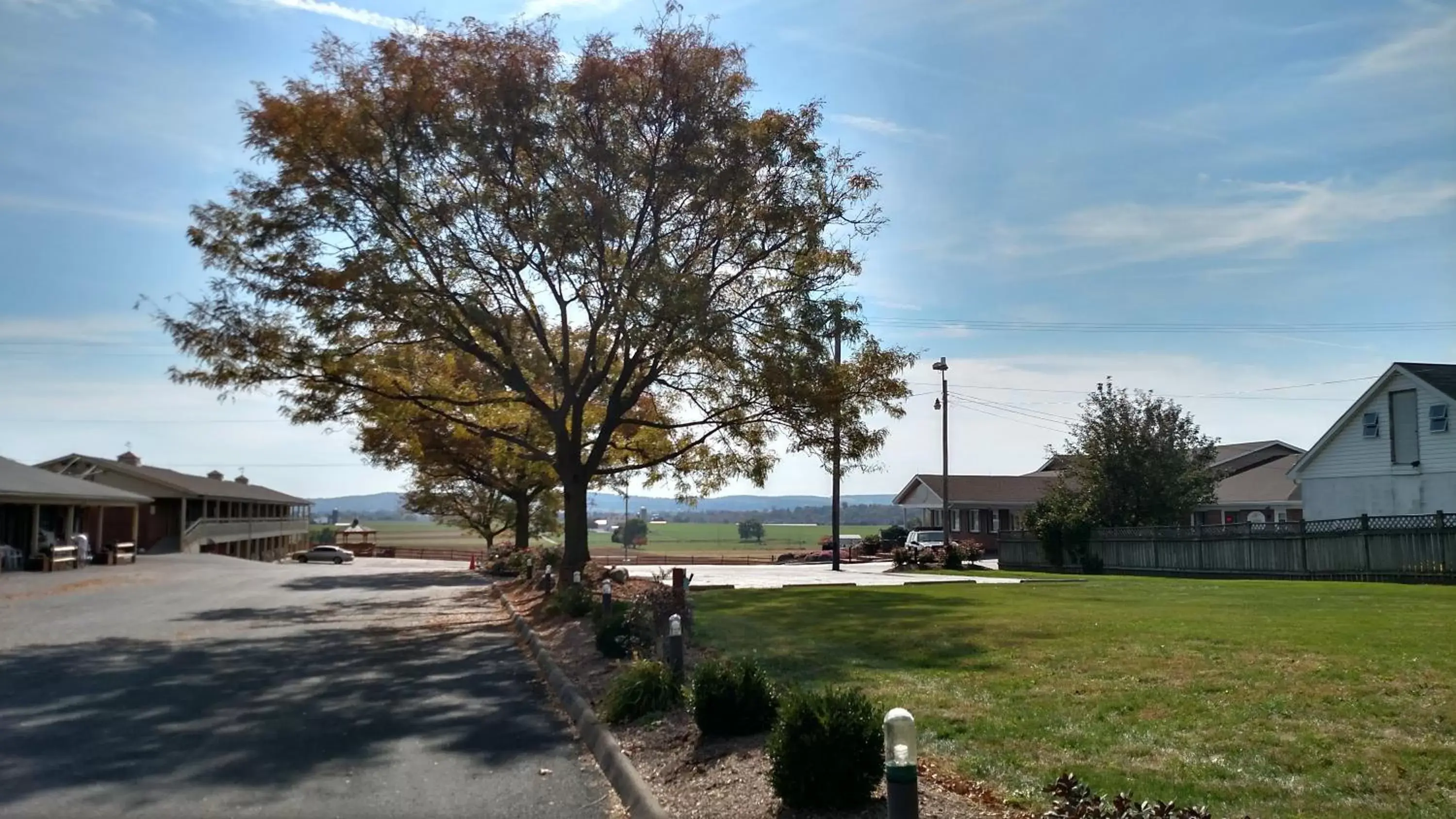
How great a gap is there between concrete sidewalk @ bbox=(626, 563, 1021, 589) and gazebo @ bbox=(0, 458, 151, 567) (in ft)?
63.3

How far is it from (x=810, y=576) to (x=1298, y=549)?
15415 mm

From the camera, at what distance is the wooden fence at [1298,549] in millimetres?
27375

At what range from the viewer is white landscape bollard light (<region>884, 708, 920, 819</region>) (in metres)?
→ 5.27

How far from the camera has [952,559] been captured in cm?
4334

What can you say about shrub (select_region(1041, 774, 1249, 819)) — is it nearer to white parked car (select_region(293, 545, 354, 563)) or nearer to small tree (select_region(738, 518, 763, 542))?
white parked car (select_region(293, 545, 354, 563))

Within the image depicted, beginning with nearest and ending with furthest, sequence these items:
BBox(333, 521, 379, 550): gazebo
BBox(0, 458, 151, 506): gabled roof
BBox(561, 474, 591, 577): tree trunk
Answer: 1. BBox(561, 474, 591, 577): tree trunk
2. BBox(0, 458, 151, 506): gabled roof
3. BBox(333, 521, 379, 550): gazebo

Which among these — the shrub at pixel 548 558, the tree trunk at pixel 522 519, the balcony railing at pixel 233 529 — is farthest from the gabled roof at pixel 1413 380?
the balcony railing at pixel 233 529

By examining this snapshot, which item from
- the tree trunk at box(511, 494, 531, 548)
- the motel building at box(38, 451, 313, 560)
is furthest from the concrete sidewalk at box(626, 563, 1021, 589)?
the motel building at box(38, 451, 313, 560)

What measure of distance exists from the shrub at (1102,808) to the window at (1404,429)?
33103 mm

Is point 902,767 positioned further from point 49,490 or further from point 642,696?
point 49,490

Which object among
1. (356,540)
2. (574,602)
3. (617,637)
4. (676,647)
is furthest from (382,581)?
(356,540)

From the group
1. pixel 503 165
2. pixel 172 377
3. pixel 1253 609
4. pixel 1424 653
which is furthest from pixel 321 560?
pixel 1424 653

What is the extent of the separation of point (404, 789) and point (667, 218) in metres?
15.5

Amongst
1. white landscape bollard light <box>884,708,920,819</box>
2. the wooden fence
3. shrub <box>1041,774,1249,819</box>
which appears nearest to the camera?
white landscape bollard light <box>884,708,920,819</box>
